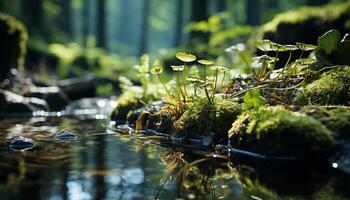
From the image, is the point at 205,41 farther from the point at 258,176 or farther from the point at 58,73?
the point at 258,176

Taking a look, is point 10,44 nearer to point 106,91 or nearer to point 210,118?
point 106,91

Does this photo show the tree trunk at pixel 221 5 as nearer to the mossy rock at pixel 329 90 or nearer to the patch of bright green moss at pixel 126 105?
the patch of bright green moss at pixel 126 105

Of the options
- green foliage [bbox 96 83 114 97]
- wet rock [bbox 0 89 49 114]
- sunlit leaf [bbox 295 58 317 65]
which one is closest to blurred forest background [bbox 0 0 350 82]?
green foliage [bbox 96 83 114 97]

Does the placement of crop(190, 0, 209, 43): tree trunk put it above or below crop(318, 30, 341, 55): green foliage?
above

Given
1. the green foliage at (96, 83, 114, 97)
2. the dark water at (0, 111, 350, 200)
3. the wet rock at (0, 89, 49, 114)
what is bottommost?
the dark water at (0, 111, 350, 200)

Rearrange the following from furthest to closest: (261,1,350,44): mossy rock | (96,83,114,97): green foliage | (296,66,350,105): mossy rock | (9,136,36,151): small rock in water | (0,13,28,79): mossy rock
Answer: (96,83,114,97): green foliage
(0,13,28,79): mossy rock
(261,1,350,44): mossy rock
(296,66,350,105): mossy rock
(9,136,36,151): small rock in water

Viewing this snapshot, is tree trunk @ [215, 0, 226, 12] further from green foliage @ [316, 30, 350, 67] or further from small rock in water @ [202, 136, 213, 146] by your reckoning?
small rock in water @ [202, 136, 213, 146]
